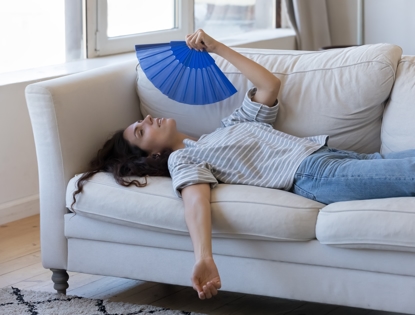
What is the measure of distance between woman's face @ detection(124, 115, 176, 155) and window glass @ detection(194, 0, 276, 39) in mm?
2117

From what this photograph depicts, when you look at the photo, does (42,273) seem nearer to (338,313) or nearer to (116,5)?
(338,313)

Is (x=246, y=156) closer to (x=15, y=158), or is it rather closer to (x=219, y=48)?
(x=219, y=48)

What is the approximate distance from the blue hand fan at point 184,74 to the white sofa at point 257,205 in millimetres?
56

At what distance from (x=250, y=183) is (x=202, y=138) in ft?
1.09

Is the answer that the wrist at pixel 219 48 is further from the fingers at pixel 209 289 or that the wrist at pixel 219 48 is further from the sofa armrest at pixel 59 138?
the fingers at pixel 209 289

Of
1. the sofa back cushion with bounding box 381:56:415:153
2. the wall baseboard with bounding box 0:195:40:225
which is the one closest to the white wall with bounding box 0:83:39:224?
the wall baseboard with bounding box 0:195:40:225

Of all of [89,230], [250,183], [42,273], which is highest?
[250,183]

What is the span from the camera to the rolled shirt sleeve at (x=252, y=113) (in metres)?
2.38

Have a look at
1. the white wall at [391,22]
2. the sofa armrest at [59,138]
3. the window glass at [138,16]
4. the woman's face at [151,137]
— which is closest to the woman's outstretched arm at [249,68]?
the woman's face at [151,137]

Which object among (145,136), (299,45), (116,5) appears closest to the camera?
(145,136)

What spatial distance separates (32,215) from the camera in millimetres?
3270

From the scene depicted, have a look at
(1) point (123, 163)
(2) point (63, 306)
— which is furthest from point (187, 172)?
(2) point (63, 306)

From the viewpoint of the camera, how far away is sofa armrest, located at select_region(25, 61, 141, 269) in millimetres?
2254

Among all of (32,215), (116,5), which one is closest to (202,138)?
(32,215)
